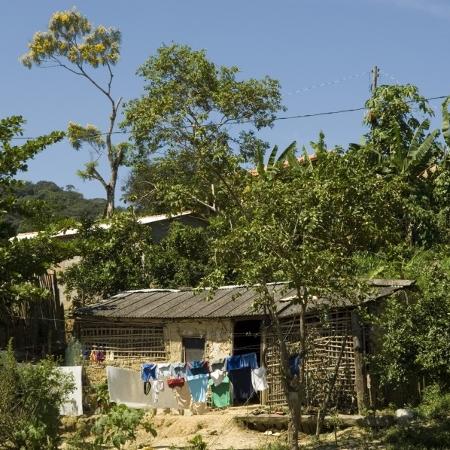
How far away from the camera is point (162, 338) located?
19297mm

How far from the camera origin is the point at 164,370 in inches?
706

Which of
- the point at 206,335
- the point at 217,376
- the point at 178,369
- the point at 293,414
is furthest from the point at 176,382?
the point at 293,414

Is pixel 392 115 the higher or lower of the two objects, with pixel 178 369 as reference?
higher

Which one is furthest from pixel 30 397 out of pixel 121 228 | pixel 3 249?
pixel 121 228

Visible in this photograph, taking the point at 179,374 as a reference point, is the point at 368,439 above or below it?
below

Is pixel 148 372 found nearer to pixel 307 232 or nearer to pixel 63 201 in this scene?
pixel 307 232

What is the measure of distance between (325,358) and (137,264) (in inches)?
373

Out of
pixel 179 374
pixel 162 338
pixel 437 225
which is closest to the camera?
pixel 179 374

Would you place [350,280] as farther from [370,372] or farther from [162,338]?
[162,338]

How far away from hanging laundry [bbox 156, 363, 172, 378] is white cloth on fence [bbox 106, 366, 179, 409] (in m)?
0.14

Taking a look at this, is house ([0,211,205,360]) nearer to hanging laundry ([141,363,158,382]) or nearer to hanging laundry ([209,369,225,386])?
hanging laundry ([141,363,158,382])

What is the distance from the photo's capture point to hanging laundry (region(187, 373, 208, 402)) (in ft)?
56.7

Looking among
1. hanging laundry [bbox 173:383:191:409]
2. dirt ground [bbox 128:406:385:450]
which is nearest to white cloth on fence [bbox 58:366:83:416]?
dirt ground [bbox 128:406:385:450]

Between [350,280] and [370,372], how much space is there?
3996mm
